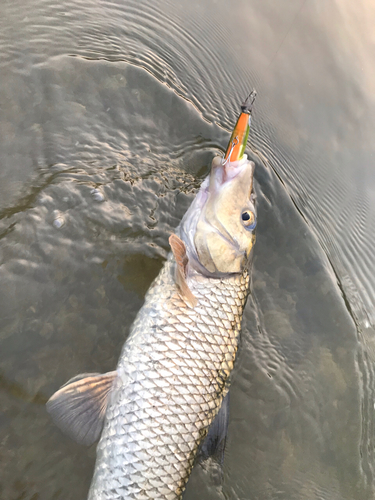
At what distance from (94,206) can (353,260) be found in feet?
8.61

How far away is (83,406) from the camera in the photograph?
2242 millimetres

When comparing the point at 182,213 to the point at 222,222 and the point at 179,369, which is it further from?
the point at 179,369

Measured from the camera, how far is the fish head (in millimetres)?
2498

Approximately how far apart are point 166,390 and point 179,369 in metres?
0.14

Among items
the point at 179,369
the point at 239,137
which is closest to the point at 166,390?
the point at 179,369

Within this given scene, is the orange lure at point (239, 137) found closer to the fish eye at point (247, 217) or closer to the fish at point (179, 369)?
the fish at point (179, 369)

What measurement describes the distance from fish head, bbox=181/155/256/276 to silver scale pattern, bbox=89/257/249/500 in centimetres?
16

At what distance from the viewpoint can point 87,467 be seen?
2.40 m

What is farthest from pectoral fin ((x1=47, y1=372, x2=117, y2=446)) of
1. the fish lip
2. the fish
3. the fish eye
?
the fish lip

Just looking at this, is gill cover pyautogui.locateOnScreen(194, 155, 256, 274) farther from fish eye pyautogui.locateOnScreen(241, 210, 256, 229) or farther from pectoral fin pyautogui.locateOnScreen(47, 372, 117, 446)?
pectoral fin pyautogui.locateOnScreen(47, 372, 117, 446)

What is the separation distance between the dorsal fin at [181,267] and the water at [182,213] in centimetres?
49

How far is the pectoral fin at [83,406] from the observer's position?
224 cm

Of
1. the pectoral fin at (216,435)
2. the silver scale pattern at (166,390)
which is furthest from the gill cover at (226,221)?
the pectoral fin at (216,435)

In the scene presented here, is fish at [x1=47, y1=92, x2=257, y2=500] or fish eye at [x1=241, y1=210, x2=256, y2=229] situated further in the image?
fish eye at [x1=241, y1=210, x2=256, y2=229]
